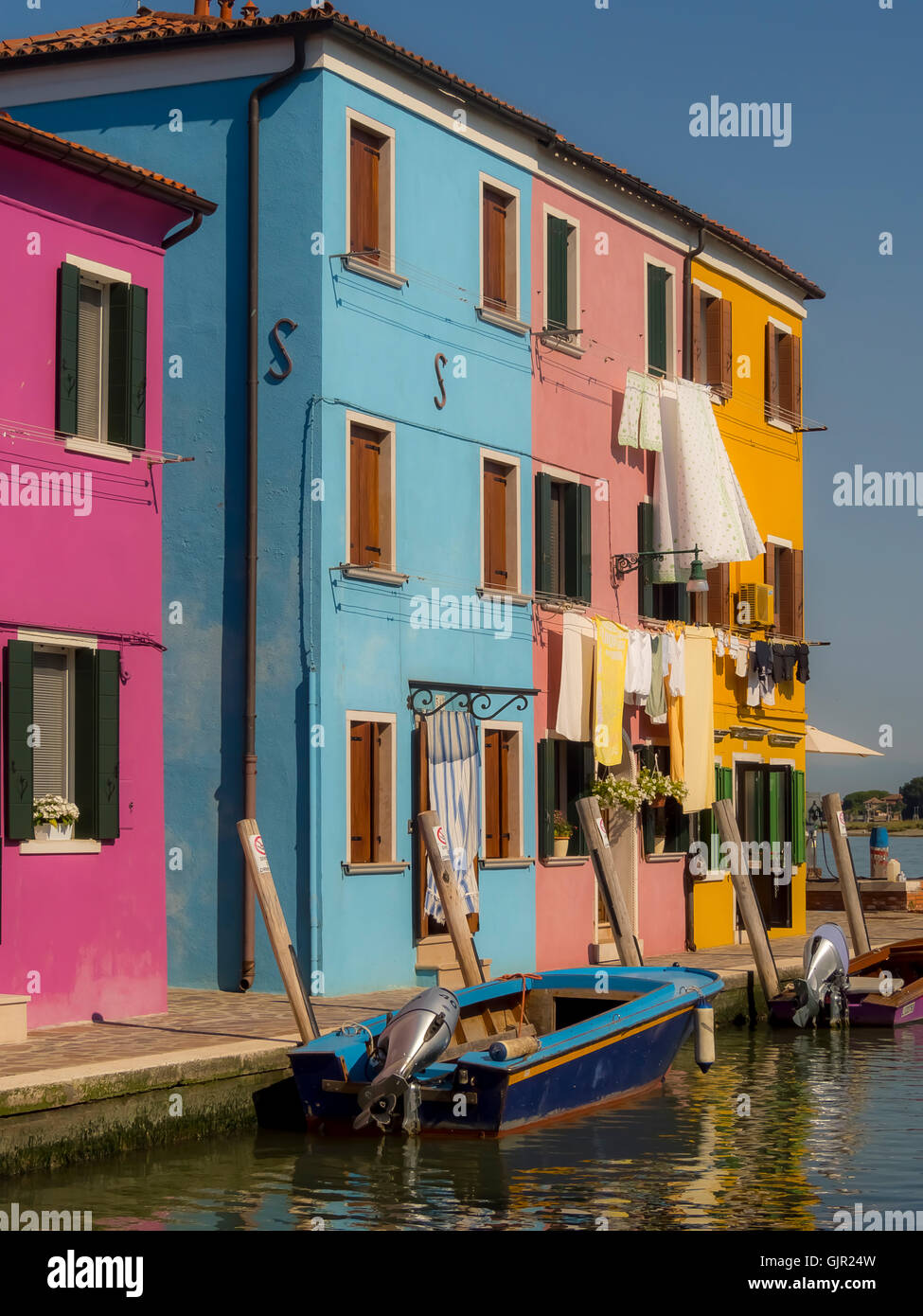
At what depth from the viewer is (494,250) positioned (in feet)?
74.3

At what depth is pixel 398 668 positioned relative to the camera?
67.5 feet

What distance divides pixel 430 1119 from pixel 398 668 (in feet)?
23.0

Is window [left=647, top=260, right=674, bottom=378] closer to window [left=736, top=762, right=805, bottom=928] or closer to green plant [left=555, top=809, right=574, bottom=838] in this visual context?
window [left=736, top=762, right=805, bottom=928]

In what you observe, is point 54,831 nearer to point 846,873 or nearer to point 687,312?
point 846,873

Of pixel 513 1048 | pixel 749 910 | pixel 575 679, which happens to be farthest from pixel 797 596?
pixel 513 1048

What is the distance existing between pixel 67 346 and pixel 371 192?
5.08 meters

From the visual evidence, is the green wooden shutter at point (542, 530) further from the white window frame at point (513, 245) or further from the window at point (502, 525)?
the white window frame at point (513, 245)

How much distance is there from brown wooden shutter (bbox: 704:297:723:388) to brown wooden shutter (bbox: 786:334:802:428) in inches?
117

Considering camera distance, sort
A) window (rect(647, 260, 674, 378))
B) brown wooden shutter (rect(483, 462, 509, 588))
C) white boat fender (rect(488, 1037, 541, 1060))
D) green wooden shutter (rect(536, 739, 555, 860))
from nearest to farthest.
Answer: white boat fender (rect(488, 1037, 541, 1060)), brown wooden shutter (rect(483, 462, 509, 588)), green wooden shutter (rect(536, 739, 555, 860)), window (rect(647, 260, 674, 378))

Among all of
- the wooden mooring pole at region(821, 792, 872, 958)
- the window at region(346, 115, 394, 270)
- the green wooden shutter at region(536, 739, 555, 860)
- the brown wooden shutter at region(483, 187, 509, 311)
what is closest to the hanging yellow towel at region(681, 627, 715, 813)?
the wooden mooring pole at region(821, 792, 872, 958)

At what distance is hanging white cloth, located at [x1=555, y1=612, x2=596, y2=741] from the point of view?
22750mm
